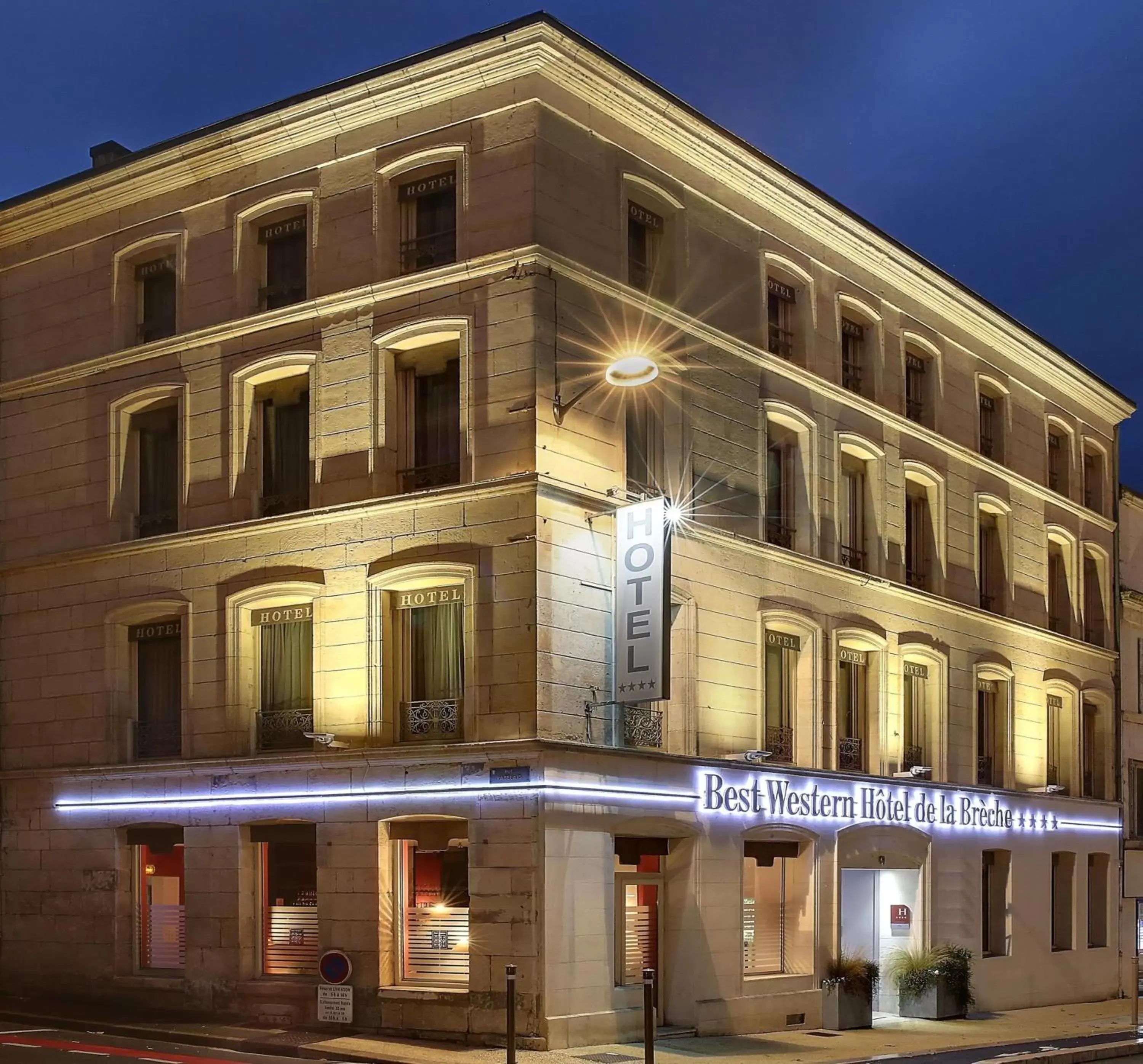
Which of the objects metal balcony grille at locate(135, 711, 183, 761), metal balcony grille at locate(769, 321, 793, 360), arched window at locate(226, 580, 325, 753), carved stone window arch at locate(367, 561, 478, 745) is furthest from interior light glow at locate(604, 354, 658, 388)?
metal balcony grille at locate(135, 711, 183, 761)

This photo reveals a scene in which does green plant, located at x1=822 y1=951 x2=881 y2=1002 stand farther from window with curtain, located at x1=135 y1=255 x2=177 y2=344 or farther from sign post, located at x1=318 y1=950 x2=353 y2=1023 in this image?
window with curtain, located at x1=135 y1=255 x2=177 y2=344

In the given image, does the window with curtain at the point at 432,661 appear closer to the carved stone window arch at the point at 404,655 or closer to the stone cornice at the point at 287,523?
the carved stone window arch at the point at 404,655

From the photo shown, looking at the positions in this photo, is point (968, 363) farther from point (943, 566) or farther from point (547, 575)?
point (547, 575)

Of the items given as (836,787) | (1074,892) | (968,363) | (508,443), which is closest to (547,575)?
(508,443)

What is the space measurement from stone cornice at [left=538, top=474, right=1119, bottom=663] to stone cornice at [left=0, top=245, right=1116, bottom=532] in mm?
2966

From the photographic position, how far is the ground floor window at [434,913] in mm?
21438

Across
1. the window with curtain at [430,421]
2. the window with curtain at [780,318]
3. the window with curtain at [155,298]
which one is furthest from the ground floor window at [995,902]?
the window with curtain at [155,298]

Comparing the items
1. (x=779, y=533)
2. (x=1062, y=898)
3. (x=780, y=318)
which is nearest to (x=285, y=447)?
(x=779, y=533)

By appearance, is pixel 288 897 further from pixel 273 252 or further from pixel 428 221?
pixel 428 221

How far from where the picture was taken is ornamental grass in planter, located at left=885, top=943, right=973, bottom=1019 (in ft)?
91.8

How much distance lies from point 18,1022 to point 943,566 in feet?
60.1

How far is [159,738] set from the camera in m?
25.2

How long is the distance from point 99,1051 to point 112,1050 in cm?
24

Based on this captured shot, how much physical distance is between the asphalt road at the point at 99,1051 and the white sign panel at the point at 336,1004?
1553 mm
